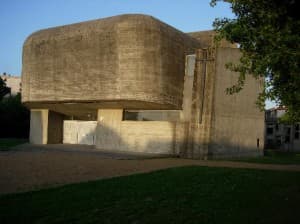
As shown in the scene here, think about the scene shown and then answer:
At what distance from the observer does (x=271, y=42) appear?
8.57 meters

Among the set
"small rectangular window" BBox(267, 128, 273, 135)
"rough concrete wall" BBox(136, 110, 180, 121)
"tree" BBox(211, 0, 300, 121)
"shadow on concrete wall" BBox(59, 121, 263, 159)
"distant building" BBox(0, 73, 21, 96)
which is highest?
"distant building" BBox(0, 73, 21, 96)

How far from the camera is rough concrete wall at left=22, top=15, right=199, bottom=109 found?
30.9 m

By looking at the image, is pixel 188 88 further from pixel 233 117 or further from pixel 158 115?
pixel 233 117

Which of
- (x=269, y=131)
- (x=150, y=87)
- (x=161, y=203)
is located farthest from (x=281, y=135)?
(x=161, y=203)

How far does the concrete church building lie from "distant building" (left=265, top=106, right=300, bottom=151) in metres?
23.9

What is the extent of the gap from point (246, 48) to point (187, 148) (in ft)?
64.9

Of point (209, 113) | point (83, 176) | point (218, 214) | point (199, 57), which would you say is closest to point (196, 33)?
point (199, 57)

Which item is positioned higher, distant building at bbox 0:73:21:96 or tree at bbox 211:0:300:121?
distant building at bbox 0:73:21:96

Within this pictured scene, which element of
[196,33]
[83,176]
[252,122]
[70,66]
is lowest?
[83,176]

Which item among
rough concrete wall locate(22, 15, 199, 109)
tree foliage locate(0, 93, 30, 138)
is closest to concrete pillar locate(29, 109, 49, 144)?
rough concrete wall locate(22, 15, 199, 109)

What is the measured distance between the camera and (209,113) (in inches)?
1129

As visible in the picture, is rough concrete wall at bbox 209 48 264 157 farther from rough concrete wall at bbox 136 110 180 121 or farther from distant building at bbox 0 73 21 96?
distant building at bbox 0 73 21 96

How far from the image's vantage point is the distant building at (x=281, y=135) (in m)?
56.4

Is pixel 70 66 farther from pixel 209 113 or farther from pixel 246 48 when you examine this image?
pixel 246 48
